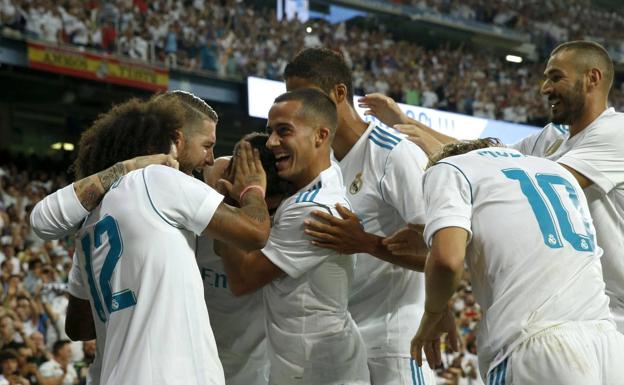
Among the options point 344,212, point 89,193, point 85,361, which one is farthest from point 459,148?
point 85,361

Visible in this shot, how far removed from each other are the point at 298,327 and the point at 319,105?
1.00 meters

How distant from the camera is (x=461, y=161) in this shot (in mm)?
3266

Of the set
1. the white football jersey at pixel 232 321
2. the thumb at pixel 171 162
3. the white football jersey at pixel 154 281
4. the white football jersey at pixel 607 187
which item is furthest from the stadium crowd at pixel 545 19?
the white football jersey at pixel 154 281

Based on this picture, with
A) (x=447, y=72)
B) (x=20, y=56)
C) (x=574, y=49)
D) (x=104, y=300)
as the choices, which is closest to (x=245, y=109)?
(x=20, y=56)

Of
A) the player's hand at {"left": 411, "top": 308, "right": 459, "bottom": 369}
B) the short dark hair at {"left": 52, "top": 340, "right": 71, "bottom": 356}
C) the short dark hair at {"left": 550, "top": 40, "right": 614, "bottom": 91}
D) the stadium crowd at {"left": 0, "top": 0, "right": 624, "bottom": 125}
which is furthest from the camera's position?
the stadium crowd at {"left": 0, "top": 0, "right": 624, "bottom": 125}

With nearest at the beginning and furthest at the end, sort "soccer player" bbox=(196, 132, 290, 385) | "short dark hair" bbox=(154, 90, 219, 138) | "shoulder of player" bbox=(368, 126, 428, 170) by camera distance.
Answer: "short dark hair" bbox=(154, 90, 219, 138), "soccer player" bbox=(196, 132, 290, 385), "shoulder of player" bbox=(368, 126, 428, 170)

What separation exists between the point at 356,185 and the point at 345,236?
23.5 inches

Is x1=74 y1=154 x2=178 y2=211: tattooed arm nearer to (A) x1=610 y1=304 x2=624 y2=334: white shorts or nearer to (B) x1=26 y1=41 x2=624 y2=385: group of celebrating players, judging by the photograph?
(B) x1=26 y1=41 x2=624 y2=385: group of celebrating players

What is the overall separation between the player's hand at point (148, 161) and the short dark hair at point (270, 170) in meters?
0.53

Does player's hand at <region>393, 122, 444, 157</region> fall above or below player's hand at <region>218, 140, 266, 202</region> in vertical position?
below

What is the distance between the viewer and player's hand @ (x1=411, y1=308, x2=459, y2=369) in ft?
10.6

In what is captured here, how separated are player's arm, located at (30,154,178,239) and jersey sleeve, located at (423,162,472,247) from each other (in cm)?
98

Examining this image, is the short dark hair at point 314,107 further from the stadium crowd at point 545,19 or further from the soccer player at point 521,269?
the stadium crowd at point 545,19

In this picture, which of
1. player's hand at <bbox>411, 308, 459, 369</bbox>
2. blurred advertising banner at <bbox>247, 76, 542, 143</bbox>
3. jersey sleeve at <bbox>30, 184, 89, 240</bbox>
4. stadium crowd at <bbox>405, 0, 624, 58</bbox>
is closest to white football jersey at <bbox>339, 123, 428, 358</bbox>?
player's hand at <bbox>411, 308, 459, 369</bbox>
